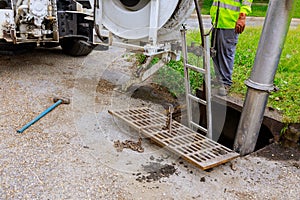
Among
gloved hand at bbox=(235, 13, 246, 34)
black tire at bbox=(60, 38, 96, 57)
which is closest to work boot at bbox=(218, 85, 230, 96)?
gloved hand at bbox=(235, 13, 246, 34)

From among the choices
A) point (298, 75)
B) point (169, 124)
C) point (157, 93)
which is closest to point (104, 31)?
point (157, 93)

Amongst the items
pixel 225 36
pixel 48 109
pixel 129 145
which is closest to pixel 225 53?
pixel 225 36

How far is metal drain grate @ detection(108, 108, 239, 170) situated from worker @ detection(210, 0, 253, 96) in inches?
36.8

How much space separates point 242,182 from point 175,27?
1.87 meters

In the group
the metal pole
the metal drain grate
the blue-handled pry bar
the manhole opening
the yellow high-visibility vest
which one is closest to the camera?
the metal pole

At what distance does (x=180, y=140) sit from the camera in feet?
9.33

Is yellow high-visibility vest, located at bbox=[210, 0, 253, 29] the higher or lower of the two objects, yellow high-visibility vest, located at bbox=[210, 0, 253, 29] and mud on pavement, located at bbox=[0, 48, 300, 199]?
the higher

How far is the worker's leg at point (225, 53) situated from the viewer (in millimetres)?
3773

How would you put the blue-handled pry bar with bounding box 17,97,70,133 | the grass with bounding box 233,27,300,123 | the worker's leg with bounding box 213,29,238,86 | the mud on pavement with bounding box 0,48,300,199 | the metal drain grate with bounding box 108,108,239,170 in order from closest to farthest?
the mud on pavement with bounding box 0,48,300,199 → the metal drain grate with bounding box 108,108,239,170 → the blue-handled pry bar with bounding box 17,97,70,133 → the grass with bounding box 233,27,300,123 → the worker's leg with bounding box 213,29,238,86

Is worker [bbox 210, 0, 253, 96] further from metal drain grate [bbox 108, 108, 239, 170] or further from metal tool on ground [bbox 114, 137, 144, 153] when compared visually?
metal tool on ground [bbox 114, 137, 144, 153]

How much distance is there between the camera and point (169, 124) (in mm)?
2969

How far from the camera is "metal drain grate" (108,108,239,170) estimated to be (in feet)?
8.43

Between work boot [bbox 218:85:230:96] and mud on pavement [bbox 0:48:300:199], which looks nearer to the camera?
mud on pavement [bbox 0:48:300:199]

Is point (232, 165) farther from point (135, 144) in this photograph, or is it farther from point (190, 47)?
point (190, 47)
